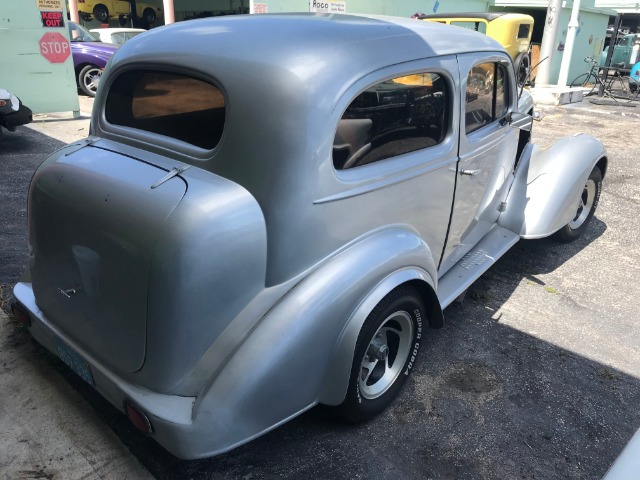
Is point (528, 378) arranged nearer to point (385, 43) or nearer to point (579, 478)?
point (579, 478)

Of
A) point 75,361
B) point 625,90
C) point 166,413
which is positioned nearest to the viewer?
point 166,413

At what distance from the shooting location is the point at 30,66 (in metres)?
8.79

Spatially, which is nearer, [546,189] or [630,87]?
[546,189]

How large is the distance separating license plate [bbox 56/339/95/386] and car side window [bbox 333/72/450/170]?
1.39m

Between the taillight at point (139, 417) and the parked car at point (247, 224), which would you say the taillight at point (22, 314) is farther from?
the taillight at point (139, 417)

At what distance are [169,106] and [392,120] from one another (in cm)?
108

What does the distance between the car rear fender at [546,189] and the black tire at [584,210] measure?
1.18 feet

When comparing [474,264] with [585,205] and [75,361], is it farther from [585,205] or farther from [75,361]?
[75,361]

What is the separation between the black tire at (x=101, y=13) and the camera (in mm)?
23859

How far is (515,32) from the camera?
12.0m

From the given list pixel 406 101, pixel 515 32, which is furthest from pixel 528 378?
pixel 515 32

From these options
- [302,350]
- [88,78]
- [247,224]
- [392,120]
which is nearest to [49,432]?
[302,350]

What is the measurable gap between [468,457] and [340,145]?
1.53m

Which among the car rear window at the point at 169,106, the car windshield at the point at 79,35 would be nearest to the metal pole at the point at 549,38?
the car windshield at the point at 79,35
